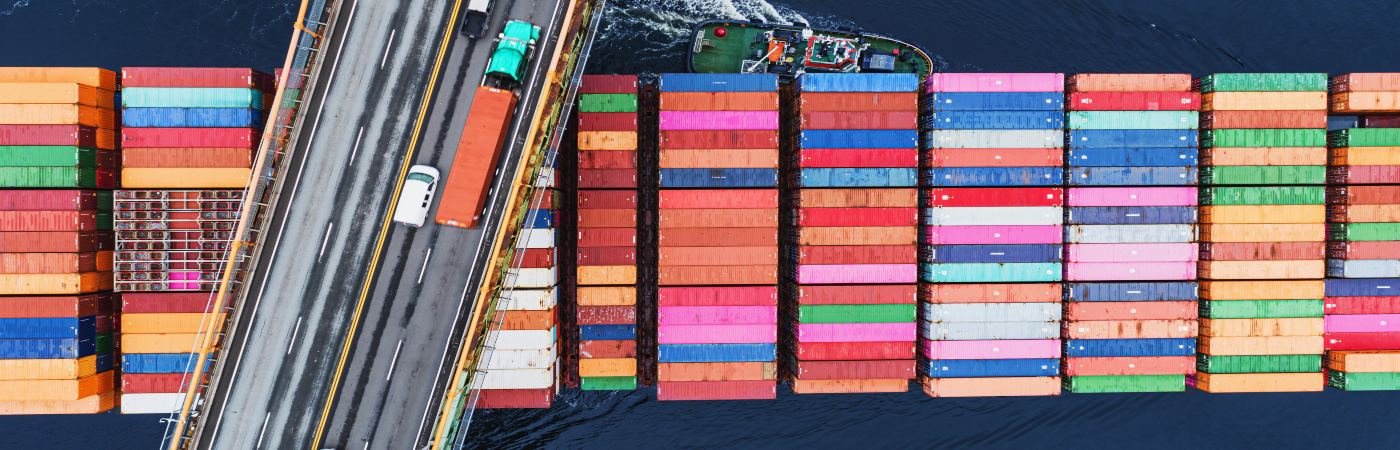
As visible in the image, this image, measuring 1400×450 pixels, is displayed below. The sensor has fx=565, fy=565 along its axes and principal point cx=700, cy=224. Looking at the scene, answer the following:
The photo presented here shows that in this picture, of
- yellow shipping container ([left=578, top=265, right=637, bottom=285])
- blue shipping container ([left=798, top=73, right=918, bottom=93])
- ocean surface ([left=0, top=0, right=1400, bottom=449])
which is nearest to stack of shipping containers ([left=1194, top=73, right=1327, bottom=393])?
ocean surface ([left=0, top=0, right=1400, bottom=449])

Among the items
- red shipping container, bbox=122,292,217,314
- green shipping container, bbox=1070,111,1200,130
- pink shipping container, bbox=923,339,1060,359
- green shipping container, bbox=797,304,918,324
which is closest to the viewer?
red shipping container, bbox=122,292,217,314

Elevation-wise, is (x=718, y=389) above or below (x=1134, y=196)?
below

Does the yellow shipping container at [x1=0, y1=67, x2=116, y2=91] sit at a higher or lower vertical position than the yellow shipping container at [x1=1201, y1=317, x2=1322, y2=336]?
higher

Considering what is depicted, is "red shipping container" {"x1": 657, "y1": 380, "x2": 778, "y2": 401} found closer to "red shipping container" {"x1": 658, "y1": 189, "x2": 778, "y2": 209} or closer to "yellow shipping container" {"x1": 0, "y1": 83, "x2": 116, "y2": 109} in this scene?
"red shipping container" {"x1": 658, "y1": 189, "x2": 778, "y2": 209}

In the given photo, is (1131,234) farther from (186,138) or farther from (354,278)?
(186,138)

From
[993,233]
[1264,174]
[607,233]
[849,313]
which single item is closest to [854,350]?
[849,313]

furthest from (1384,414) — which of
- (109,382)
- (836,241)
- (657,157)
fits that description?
(109,382)
